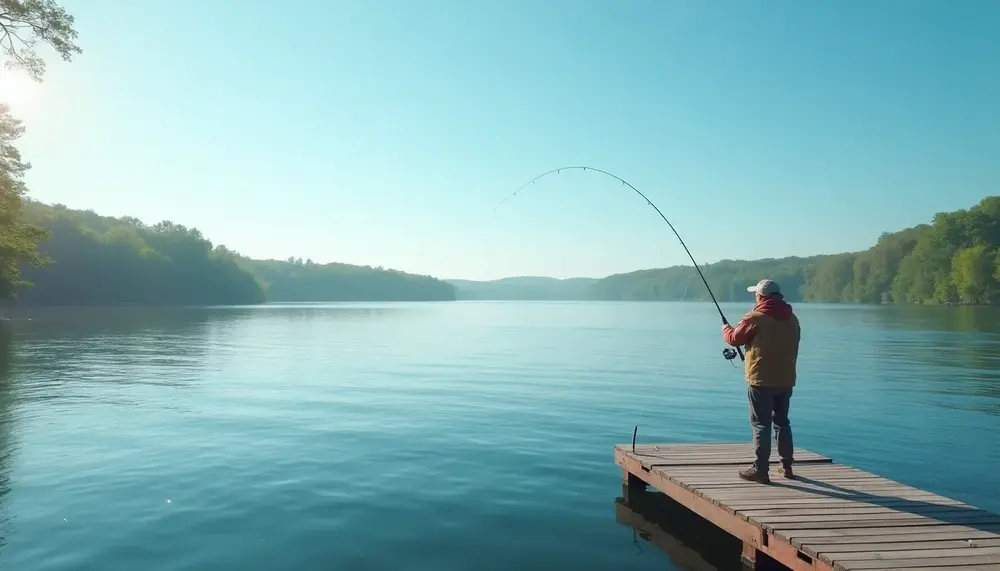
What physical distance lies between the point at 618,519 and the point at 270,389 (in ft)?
53.6

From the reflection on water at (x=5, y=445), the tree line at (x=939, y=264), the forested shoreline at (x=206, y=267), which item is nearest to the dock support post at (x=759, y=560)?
the reflection on water at (x=5, y=445)

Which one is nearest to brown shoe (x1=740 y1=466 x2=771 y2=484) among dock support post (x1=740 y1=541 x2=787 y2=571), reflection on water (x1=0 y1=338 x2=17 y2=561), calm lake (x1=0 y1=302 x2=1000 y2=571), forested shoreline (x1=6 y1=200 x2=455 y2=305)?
dock support post (x1=740 y1=541 x2=787 y2=571)

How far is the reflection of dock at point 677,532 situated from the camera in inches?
324

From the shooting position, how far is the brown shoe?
8750 mm

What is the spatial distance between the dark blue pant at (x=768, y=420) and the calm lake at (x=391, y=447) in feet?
5.72

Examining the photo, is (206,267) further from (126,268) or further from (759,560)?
(759,560)

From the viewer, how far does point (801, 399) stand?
21391 millimetres

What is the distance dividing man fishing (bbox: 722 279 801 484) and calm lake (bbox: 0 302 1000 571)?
6.73 ft

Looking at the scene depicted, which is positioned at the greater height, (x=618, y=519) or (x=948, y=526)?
(x=948, y=526)

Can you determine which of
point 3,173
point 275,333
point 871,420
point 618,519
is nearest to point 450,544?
point 618,519

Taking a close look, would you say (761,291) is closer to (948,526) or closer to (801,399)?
(948,526)

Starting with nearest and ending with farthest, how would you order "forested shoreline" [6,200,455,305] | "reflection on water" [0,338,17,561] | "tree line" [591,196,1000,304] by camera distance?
"reflection on water" [0,338,17,561] < "tree line" [591,196,1000,304] < "forested shoreline" [6,200,455,305]

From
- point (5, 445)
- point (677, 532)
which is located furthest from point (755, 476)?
point (5, 445)

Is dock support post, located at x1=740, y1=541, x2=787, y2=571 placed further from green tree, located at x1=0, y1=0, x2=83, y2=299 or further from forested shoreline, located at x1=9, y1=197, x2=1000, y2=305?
forested shoreline, located at x1=9, y1=197, x2=1000, y2=305
